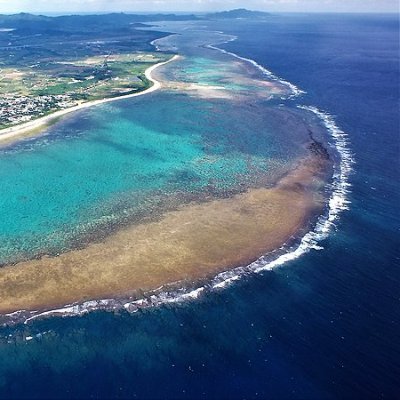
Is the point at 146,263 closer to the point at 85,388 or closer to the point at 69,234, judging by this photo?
the point at 69,234

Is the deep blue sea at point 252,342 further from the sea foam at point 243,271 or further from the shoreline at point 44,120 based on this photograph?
the shoreline at point 44,120

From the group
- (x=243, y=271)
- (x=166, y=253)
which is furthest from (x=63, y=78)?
(x=243, y=271)

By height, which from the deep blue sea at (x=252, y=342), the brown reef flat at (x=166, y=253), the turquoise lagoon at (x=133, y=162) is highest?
the turquoise lagoon at (x=133, y=162)

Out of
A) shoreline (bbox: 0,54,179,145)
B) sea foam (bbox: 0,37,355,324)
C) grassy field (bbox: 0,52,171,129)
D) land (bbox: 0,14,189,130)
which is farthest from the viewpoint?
land (bbox: 0,14,189,130)

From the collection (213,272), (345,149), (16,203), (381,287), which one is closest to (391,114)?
(345,149)

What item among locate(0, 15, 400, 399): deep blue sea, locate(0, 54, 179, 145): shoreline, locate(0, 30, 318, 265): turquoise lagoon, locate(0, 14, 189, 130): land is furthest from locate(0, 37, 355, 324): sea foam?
locate(0, 14, 189, 130): land

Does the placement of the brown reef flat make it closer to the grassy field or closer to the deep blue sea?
the deep blue sea

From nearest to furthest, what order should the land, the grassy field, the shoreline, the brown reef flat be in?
the brown reef flat → the shoreline → the grassy field → the land

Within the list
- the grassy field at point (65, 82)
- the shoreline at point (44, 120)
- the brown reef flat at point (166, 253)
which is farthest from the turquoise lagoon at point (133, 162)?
the grassy field at point (65, 82)
